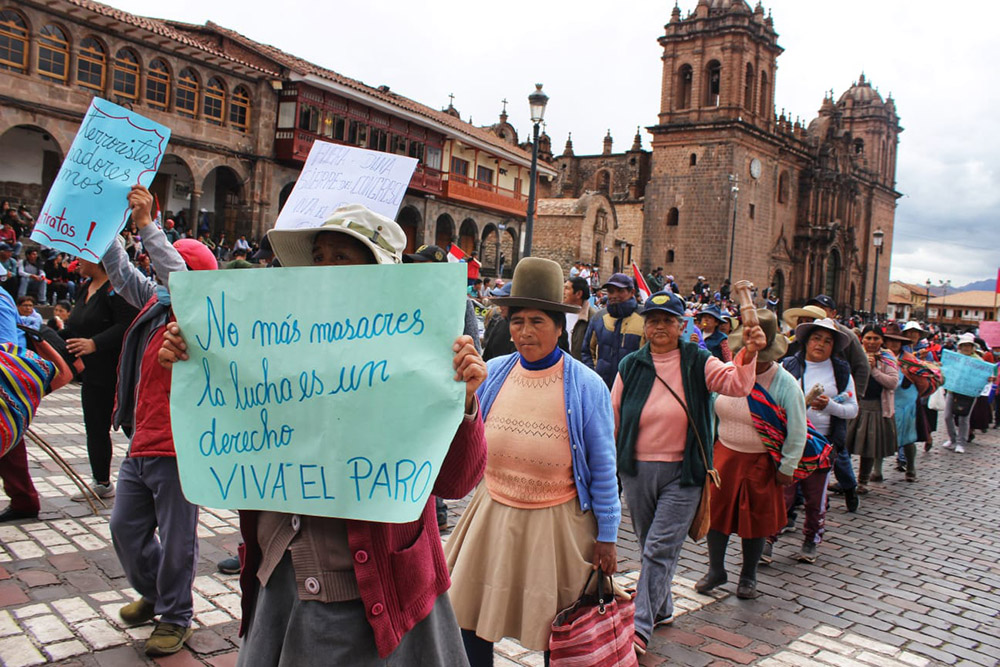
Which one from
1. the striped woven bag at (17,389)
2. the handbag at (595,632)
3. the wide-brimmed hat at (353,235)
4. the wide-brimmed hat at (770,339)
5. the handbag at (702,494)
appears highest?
the wide-brimmed hat at (353,235)

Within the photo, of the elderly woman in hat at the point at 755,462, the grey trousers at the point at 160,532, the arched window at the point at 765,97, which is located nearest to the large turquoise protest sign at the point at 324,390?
the grey trousers at the point at 160,532

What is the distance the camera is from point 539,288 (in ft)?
11.2

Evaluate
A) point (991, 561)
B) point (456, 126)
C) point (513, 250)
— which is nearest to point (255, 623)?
point (991, 561)

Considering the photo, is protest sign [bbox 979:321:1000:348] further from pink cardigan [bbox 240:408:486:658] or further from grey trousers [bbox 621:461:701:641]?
pink cardigan [bbox 240:408:486:658]

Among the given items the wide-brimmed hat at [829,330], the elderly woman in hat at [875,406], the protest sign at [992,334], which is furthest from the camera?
the protest sign at [992,334]

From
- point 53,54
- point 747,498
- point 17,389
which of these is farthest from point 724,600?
point 53,54

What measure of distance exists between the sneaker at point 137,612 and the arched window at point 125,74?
833 inches

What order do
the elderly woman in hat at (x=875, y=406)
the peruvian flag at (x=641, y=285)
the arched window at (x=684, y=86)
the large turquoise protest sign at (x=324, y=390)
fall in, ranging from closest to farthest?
the large turquoise protest sign at (x=324, y=390) → the elderly woman in hat at (x=875, y=406) → the peruvian flag at (x=641, y=285) → the arched window at (x=684, y=86)

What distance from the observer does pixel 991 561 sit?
6738mm

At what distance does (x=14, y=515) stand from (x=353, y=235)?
15.6 feet

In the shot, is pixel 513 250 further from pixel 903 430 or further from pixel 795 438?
pixel 795 438

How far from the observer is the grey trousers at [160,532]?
366 cm

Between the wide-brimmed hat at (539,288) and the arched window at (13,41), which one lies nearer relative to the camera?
the wide-brimmed hat at (539,288)

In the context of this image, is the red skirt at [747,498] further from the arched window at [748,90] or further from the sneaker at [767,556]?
the arched window at [748,90]
